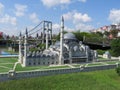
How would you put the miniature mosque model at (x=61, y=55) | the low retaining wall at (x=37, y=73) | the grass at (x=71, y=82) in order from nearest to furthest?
1. the grass at (x=71, y=82)
2. the low retaining wall at (x=37, y=73)
3. the miniature mosque model at (x=61, y=55)

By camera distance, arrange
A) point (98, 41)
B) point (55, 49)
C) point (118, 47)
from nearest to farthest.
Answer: point (55, 49) < point (118, 47) < point (98, 41)

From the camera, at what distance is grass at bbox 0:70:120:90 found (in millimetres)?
33844

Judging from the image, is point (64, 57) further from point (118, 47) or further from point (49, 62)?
point (118, 47)

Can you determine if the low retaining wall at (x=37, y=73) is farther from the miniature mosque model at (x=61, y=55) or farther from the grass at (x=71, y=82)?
the miniature mosque model at (x=61, y=55)

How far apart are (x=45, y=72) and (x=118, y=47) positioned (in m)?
36.6

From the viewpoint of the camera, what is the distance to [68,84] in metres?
37.1

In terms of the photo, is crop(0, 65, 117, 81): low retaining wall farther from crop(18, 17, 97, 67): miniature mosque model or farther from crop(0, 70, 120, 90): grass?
crop(18, 17, 97, 67): miniature mosque model

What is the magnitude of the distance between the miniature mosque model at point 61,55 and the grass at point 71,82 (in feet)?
34.9

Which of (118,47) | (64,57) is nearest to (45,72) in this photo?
(64,57)

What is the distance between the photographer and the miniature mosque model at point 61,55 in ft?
159

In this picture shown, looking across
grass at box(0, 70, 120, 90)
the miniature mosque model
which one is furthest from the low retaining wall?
the miniature mosque model

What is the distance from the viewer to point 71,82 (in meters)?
38.0

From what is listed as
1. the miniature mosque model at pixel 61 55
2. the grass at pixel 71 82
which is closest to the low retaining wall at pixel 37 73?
the grass at pixel 71 82

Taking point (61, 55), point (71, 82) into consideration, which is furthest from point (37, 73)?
point (61, 55)
